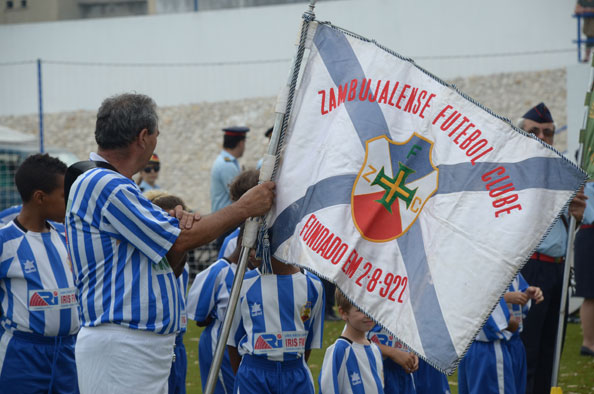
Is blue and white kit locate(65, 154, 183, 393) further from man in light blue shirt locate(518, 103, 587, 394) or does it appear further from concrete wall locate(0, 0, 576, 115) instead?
concrete wall locate(0, 0, 576, 115)

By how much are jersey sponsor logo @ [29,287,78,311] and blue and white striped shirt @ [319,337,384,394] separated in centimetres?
146

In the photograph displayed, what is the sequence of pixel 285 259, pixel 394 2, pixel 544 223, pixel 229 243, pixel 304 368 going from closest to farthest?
pixel 544 223, pixel 285 259, pixel 304 368, pixel 229 243, pixel 394 2

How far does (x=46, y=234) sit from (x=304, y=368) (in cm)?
168

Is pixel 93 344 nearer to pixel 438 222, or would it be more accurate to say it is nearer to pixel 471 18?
pixel 438 222

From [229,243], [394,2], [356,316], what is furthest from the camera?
[394,2]

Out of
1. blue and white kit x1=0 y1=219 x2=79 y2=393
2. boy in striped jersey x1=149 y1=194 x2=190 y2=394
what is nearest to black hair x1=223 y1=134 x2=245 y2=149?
boy in striped jersey x1=149 y1=194 x2=190 y2=394

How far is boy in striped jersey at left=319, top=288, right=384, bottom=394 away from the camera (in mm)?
4676

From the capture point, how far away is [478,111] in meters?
3.41

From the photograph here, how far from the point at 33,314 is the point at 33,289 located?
0.14m

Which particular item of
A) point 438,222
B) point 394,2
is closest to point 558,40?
point 394,2

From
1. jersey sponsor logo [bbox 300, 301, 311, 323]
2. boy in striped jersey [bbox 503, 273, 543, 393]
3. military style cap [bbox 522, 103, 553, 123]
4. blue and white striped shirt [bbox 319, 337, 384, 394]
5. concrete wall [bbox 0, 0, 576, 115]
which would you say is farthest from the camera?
concrete wall [bbox 0, 0, 576, 115]

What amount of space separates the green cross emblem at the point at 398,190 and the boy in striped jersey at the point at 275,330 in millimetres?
1099

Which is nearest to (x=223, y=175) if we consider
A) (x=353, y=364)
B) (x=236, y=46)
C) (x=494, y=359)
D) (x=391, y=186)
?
(x=494, y=359)

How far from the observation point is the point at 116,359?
3.38m
